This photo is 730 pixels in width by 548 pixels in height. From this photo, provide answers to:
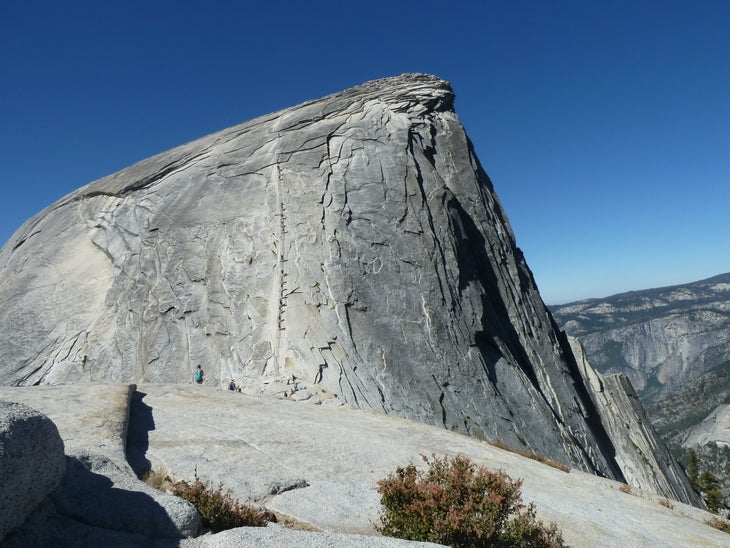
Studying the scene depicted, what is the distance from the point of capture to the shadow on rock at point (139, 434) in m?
9.25

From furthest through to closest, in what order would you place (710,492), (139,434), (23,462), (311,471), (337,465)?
(710,492) → (139,434) → (337,465) → (311,471) → (23,462)

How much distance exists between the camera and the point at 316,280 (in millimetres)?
24125

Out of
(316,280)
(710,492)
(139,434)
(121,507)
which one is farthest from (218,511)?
(710,492)

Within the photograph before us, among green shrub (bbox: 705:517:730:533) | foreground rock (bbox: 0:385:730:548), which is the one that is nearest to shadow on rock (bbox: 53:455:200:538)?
foreground rock (bbox: 0:385:730:548)

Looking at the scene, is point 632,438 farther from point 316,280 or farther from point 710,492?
point 710,492

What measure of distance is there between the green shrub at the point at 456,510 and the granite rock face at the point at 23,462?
4319 millimetres

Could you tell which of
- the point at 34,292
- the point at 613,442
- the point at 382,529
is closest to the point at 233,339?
the point at 34,292

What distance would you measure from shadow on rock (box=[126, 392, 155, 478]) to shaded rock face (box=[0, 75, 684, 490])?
23.6 feet

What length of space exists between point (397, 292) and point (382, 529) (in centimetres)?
1754

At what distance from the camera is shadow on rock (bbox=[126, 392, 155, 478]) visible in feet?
30.4

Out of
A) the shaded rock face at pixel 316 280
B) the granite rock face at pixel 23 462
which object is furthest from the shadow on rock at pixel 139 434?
the shaded rock face at pixel 316 280

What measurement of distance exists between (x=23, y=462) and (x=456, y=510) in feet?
17.0

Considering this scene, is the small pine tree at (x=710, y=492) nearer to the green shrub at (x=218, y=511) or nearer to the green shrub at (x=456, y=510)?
the green shrub at (x=456, y=510)

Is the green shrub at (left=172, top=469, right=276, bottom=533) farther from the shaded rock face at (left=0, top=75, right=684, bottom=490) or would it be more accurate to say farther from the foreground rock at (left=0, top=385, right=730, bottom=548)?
the shaded rock face at (left=0, top=75, right=684, bottom=490)
